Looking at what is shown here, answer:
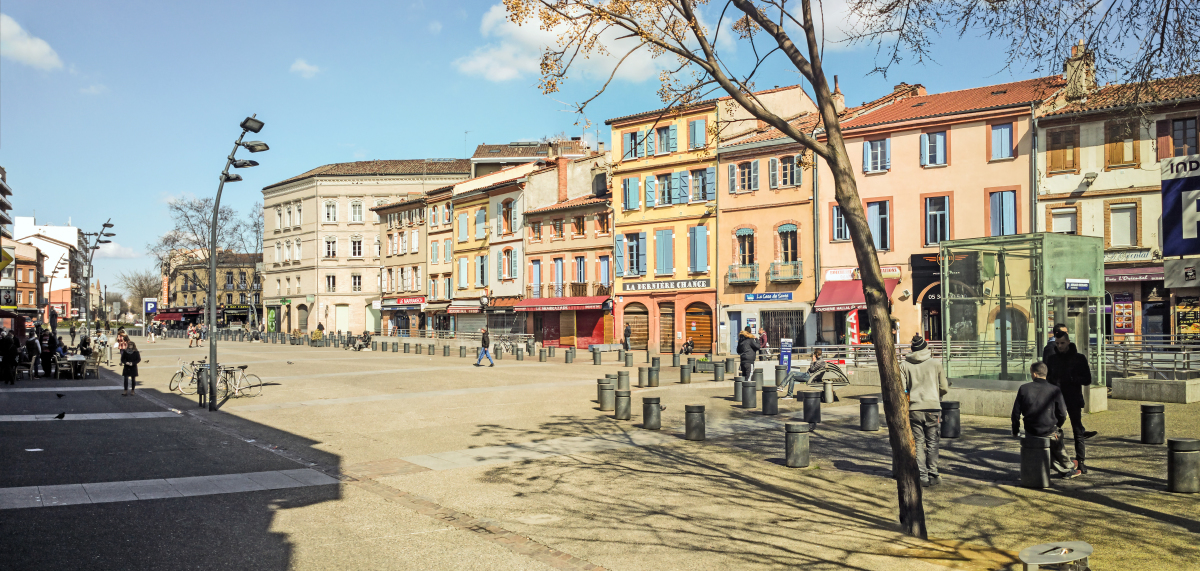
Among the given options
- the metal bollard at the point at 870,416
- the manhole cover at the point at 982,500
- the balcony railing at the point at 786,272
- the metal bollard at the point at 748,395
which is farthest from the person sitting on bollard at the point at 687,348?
the manhole cover at the point at 982,500

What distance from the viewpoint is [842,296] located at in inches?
1352

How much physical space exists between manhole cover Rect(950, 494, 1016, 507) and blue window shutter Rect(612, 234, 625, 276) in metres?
34.6

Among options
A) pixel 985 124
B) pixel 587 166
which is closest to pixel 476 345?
pixel 587 166

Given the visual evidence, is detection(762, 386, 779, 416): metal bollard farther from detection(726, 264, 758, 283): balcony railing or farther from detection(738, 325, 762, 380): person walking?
detection(726, 264, 758, 283): balcony railing

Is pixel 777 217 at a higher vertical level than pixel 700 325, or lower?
higher

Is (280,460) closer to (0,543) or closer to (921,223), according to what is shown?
(0,543)

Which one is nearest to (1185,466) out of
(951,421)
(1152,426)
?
(1152,426)

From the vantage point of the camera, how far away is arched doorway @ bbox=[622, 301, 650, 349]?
4253cm

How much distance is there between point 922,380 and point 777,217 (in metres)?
28.3

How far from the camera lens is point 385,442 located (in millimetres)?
13258

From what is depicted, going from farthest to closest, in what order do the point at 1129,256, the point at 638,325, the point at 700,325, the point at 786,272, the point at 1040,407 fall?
the point at 638,325 < the point at 700,325 < the point at 786,272 < the point at 1129,256 < the point at 1040,407

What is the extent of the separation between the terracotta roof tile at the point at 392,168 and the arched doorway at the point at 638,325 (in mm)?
32286

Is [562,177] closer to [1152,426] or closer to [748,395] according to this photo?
[748,395]

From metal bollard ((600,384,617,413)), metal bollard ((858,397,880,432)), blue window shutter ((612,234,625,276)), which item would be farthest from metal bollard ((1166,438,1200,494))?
blue window shutter ((612,234,625,276))
